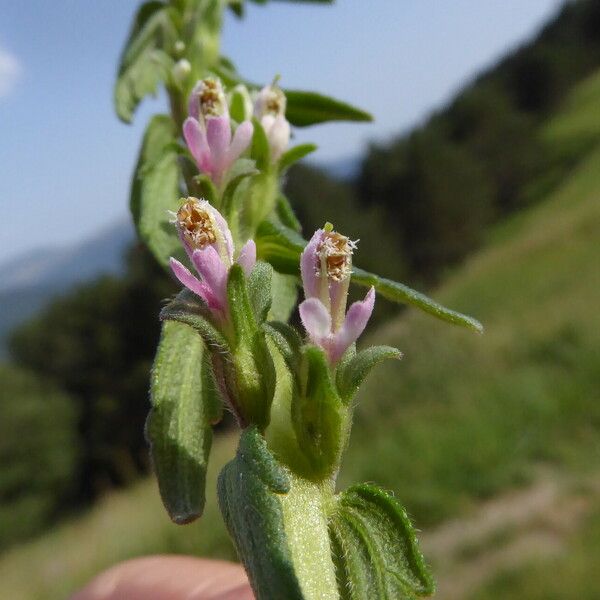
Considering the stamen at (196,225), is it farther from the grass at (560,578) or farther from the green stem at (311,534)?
the grass at (560,578)

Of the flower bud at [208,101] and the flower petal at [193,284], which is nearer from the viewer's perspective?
the flower petal at [193,284]

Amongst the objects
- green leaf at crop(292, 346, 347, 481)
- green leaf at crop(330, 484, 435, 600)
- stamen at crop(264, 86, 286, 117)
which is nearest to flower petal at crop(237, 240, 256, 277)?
green leaf at crop(292, 346, 347, 481)

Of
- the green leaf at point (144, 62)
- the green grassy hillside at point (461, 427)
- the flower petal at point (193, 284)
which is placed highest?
the green grassy hillside at point (461, 427)

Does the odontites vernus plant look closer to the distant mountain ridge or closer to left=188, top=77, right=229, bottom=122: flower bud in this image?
left=188, top=77, right=229, bottom=122: flower bud

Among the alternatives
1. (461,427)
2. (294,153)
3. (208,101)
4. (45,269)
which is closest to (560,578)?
(461,427)

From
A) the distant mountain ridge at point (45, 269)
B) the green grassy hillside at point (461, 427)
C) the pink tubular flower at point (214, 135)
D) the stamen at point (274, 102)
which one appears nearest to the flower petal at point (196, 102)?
the pink tubular flower at point (214, 135)

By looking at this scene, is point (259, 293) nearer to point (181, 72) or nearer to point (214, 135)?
point (214, 135)
